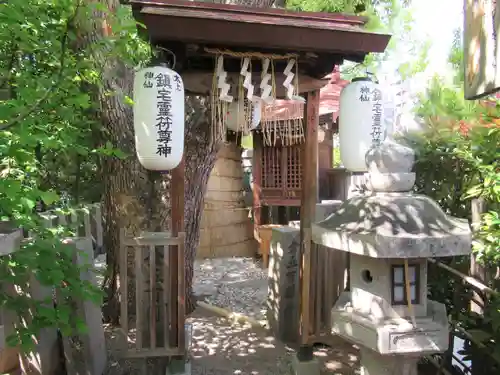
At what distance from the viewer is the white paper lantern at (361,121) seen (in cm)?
401

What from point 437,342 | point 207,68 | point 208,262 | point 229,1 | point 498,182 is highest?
point 229,1

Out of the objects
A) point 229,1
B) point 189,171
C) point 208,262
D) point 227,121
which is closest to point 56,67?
point 227,121

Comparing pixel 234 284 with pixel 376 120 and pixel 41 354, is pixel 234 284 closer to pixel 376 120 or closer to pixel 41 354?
pixel 41 354

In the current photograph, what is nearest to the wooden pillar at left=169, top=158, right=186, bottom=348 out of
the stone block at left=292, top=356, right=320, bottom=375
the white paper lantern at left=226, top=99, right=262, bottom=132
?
the white paper lantern at left=226, top=99, right=262, bottom=132

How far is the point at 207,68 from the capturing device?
439 cm

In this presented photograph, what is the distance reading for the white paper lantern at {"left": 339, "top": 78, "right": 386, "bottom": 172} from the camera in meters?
4.01

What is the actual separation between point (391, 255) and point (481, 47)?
1.53 meters

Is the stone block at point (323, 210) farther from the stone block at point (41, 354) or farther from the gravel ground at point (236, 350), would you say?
the stone block at point (41, 354)

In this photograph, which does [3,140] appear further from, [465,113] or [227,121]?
[465,113]

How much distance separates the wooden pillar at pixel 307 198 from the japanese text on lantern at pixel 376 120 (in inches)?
25.3

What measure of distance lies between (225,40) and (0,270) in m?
2.56

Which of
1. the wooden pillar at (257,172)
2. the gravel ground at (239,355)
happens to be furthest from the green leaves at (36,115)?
the wooden pillar at (257,172)

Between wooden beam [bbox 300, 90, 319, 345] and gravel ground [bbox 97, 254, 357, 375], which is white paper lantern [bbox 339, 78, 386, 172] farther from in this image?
gravel ground [bbox 97, 254, 357, 375]

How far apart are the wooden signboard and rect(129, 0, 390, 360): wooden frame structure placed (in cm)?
212
